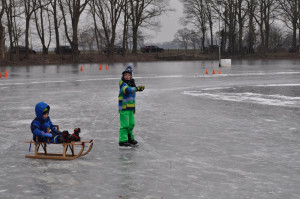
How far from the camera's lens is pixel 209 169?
6.19 metres

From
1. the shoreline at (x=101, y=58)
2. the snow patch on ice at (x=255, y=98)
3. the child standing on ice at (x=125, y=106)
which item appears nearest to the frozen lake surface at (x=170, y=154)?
the snow patch on ice at (x=255, y=98)

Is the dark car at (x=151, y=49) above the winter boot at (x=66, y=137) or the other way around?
above

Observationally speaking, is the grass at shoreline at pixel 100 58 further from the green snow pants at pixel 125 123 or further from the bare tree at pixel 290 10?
the green snow pants at pixel 125 123

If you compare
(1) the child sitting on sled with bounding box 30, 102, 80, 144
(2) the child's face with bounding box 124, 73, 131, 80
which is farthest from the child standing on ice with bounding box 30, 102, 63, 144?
(2) the child's face with bounding box 124, 73, 131, 80

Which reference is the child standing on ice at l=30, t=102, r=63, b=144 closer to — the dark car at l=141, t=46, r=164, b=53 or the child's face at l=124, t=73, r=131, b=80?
the child's face at l=124, t=73, r=131, b=80

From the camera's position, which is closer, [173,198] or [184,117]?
[173,198]

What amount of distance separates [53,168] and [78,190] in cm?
124

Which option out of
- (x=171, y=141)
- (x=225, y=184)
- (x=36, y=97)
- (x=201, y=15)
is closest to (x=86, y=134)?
(x=171, y=141)

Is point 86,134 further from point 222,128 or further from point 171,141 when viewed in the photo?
point 222,128

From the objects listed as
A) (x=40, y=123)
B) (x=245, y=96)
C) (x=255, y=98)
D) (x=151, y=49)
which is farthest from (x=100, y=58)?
(x=40, y=123)

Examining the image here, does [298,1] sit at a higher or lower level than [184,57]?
higher

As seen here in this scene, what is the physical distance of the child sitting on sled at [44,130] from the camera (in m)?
6.59

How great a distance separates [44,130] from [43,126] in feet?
0.24

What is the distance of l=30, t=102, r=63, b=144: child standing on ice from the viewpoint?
262 inches
